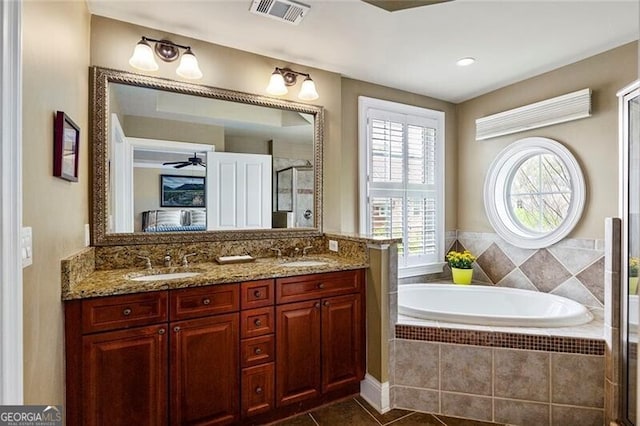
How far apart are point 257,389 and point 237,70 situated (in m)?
2.18

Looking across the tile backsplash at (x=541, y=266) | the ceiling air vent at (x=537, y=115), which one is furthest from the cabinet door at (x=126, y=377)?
the ceiling air vent at (x=537, y=115)

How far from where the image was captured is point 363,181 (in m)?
3.09

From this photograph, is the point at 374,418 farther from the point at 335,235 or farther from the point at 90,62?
the point at 90,62

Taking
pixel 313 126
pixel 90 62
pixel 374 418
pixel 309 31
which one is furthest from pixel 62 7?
pixel 374 418

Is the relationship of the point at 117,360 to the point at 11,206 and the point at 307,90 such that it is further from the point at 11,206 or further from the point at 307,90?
the point at 307,90

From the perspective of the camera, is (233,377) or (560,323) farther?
(560,323)

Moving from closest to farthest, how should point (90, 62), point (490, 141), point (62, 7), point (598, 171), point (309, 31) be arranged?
point (62, 7)
point (90, 62)
point (309, 31)
point (598, 171)
point (490, 141)

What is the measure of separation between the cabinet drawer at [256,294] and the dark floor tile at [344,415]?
31.8 inches

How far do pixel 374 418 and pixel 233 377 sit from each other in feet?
3.03

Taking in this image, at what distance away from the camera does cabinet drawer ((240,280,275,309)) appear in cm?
188

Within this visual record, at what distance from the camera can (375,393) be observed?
85.0 inches

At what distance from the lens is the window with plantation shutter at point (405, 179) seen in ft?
10.3

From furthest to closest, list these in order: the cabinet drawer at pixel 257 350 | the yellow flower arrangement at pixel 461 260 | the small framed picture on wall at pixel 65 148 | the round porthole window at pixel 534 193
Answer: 1. the yellow flower arrangement at pixel 461 260
2. the round porthole window at pixel 534 193
3. the cabinet drawer at pixel 257 350
4. the small framed picture on wall at pixel 65 148

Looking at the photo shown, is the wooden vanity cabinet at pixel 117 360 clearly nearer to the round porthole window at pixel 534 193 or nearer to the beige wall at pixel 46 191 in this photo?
the beige wall at pixel 46 191
